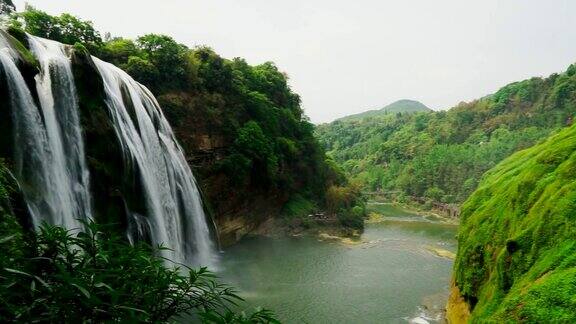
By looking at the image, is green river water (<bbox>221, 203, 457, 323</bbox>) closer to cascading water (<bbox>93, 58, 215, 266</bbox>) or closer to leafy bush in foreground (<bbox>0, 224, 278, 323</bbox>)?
cascading water (<bbox>93, 58, 215, 266</bbox>)

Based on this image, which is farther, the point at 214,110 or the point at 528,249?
the point at 214,110

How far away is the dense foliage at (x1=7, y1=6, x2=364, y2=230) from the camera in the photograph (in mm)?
23688

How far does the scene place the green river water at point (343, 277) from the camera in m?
14.5

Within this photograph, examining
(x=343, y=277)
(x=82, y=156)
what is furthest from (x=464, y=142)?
(x=82, y=156)

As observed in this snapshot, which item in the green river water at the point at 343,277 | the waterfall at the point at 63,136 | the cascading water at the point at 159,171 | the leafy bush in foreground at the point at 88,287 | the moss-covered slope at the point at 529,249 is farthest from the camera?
the cascading water at the point at 159,171

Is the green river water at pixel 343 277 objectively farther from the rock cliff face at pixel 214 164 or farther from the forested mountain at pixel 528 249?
the forested mountain at pixel 528 249

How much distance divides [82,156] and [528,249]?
38.3 feet

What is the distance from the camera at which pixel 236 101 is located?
29.3 meters

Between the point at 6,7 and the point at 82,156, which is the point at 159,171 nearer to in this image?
the point at 82,156

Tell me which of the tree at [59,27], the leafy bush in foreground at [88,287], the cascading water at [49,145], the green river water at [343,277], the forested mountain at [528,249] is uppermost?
the tree at [59,27]

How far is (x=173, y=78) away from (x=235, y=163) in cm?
605

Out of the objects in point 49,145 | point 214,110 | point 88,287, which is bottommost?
point 88,287

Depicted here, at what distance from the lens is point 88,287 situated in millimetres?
2324

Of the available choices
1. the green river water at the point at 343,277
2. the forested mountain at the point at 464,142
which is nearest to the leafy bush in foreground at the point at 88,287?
the green river water at the point at 343,277
